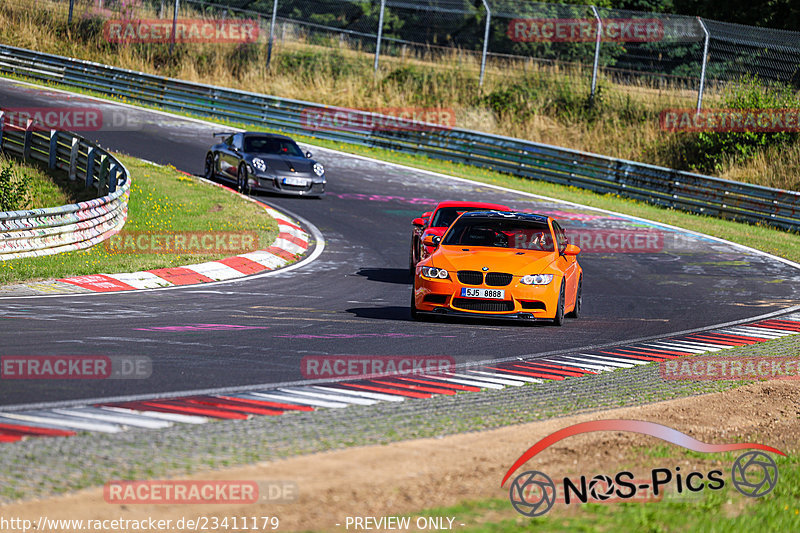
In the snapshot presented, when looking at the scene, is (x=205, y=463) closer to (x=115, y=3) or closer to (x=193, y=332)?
(x=193, y=332)

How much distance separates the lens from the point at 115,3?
42844 mm

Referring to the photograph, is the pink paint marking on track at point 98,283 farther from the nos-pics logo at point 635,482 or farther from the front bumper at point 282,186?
the front bumper at point 282,186

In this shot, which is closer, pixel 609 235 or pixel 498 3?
pixel 609 235

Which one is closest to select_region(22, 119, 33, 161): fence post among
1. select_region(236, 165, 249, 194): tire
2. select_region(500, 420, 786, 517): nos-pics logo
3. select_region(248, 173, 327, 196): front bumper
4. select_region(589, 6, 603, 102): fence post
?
select_region(236, 165, 249, 194): tire

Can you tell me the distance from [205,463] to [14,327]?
5.08 m

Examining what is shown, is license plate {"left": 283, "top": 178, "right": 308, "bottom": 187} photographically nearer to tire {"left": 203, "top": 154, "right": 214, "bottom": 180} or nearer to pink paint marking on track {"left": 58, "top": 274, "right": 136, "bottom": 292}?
Result: tire {"left": 203, "top": 154, "right": 214, "bottom": 180}


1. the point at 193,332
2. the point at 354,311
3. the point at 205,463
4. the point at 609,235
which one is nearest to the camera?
the point at 205,463

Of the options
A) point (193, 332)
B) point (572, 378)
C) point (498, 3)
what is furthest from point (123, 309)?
point (498, 3)

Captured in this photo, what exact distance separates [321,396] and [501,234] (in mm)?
6330

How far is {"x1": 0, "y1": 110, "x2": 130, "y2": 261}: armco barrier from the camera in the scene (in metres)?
15.4

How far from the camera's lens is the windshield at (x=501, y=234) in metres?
13.6
